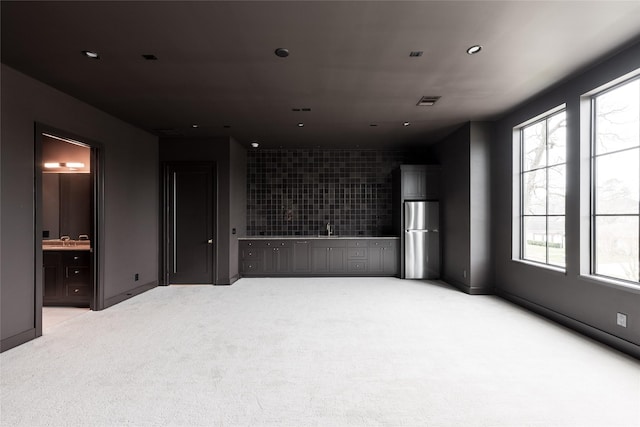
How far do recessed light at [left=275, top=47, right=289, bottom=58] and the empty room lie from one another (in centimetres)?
3

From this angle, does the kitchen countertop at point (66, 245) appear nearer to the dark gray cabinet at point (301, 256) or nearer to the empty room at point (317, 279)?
the empty room at point (317, 279)

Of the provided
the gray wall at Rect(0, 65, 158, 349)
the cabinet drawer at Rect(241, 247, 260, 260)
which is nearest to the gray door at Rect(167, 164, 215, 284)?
the gray wall at Rect(0, 65, 158, 349)

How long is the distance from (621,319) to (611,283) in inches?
13.1

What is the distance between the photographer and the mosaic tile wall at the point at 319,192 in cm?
730

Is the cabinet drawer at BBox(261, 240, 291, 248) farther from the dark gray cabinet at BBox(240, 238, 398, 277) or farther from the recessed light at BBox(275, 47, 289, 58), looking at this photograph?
the recessed light at BBox(275, 47, 289, 58)

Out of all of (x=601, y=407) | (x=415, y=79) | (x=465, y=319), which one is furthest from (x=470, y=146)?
(x=601, y=407)

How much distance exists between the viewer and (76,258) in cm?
450

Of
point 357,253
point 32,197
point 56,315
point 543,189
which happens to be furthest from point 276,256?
point 543,189

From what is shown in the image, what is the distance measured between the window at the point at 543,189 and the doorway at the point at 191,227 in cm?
517

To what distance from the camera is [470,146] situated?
5281 mm

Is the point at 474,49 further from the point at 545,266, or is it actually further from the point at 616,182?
the point at 545,266

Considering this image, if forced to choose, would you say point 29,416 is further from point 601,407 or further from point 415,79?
point 415,79

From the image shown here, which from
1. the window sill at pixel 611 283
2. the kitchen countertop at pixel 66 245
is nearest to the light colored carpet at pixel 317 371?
the window sill at pixel 611 283

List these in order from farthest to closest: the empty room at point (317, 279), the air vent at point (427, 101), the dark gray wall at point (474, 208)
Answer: the dark gray wall at point (474, 208) < the air vent at point (427, 101) < the empty room at point (317, 279)
